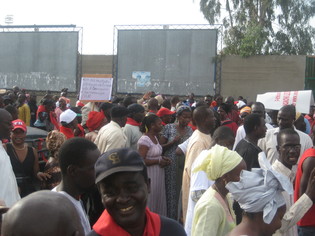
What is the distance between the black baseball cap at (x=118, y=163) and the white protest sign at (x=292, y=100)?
20.0 feet

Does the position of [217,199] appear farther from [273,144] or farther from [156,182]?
[156,182]

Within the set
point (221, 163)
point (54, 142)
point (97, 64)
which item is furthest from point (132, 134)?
point (97, 64)

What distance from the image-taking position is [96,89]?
988cm

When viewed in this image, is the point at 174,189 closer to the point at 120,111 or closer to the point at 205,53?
the point at 120,111

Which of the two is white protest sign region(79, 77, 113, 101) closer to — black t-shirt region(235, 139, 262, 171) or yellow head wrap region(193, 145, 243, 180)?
black t-shirt region(235, 139, 262, 171)

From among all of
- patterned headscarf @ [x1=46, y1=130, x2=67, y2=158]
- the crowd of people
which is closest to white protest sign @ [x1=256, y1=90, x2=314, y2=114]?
the crowd of people

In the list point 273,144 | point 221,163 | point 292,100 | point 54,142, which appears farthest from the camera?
point 292,100

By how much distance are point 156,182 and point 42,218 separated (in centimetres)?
506

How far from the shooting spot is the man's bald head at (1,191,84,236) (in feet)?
4.82

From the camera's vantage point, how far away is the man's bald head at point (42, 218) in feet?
4.82

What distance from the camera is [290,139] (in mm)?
4367

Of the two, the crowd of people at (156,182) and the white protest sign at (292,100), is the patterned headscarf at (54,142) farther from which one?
the white protest sign at (292,100)

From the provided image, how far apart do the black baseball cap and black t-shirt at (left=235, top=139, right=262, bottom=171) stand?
2975mm

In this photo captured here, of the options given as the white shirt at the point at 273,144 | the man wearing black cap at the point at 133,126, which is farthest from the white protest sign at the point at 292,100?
the man wearing black cap at the point at 133,126
